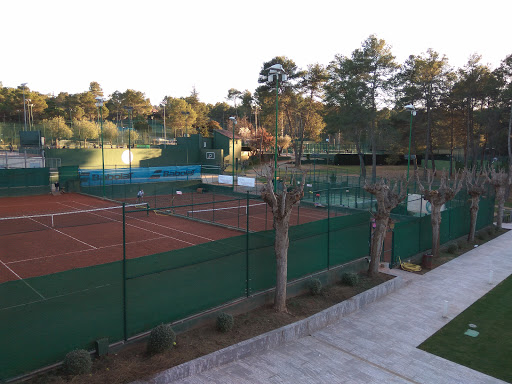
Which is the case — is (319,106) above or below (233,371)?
above

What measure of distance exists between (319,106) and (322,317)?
55534mm

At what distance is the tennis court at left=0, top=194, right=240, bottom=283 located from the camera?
15805mm

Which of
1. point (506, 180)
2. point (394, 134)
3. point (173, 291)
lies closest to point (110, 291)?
point (173, 291)

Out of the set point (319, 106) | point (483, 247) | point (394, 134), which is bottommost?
point (483, 247)

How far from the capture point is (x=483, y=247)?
64.7ft

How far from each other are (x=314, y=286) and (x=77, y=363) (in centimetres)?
691

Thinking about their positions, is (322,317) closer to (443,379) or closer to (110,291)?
(443,379)

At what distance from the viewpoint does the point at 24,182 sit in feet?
111

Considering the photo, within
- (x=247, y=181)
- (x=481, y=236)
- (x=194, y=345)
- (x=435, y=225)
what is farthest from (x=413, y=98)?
(x=194, y=345)

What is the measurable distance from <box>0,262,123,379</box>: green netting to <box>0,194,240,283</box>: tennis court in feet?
19.0

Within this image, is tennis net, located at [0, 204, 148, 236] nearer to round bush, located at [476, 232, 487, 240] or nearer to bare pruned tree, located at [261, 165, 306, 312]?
bare pruned tree, located at [261, 165, 306, 312]

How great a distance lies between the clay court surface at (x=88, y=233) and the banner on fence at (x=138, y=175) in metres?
5.85

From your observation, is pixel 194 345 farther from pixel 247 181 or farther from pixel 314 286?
pixel 247 181

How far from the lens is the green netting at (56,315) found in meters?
6.56
